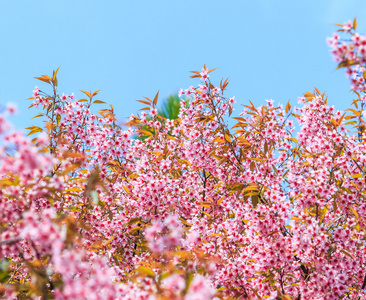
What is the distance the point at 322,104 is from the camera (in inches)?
227

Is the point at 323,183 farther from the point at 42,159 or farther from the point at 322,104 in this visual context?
the point at 42,159

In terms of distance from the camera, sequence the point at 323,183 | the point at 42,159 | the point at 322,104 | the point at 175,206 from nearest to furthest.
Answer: the point at 42,159, the point at 323,183, the point at 175,206, the point at 322,104

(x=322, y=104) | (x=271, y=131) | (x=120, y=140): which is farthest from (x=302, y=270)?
(x=120, y=140)

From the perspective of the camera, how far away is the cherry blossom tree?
11.5 feet

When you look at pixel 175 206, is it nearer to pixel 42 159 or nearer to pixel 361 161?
pixel 361 161

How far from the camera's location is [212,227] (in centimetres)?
500

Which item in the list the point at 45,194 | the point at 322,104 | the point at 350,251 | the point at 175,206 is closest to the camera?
the point at 45,194

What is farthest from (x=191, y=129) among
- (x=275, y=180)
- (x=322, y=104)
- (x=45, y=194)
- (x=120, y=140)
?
(x=45, y=194)

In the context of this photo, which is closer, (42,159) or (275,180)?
(42,159)

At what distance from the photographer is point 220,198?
206 inches

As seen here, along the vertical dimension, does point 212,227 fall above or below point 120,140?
below

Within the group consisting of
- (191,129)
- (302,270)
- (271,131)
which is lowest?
(302,270)

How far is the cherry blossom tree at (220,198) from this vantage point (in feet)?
11.5

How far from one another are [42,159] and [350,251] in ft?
13.8
